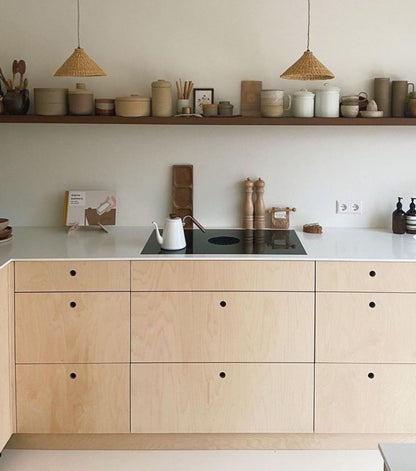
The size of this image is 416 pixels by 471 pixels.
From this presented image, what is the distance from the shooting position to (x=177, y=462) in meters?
3.21

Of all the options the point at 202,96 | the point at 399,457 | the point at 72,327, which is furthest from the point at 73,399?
the point at 399,457

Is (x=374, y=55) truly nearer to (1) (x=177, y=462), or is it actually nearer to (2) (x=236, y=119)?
(2) (x=236, y=119)

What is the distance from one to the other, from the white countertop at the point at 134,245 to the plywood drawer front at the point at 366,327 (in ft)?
0.63

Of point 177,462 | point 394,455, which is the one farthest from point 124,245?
point 394,455

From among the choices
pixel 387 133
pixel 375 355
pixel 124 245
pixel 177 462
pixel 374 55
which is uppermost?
pixel 374 55

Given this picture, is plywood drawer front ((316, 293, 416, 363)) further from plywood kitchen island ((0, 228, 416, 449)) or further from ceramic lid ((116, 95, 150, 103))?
ceramic lid ((116, 95, 150, 103))

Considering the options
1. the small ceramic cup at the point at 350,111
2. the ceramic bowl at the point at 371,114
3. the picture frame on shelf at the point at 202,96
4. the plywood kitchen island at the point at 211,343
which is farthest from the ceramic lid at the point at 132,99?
the ceramic bowl at the point at 371,114

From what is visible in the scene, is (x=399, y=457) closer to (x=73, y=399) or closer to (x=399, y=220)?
(x=73, y=399)

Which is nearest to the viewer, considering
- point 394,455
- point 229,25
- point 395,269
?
point 394,455

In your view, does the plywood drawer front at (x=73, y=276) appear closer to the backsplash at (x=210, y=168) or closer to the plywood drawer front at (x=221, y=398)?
the plywood drawer front at (x=221, y=398)

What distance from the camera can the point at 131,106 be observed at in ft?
11.7

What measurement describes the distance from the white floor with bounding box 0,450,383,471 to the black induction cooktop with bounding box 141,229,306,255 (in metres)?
0.94

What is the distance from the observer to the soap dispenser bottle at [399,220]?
12.0ft

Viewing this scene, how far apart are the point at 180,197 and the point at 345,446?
1512 millimetres
